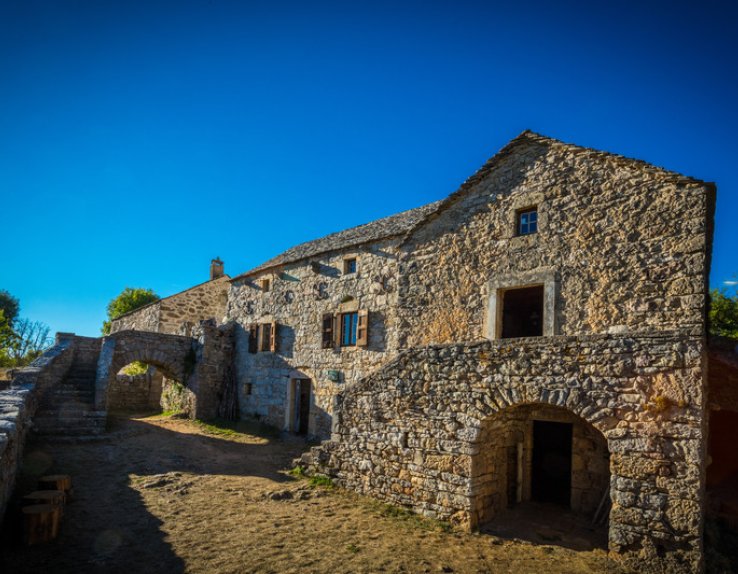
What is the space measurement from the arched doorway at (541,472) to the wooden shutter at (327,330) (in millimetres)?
8524

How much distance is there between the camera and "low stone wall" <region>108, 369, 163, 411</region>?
22312 mm

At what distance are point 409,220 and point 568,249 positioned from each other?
7.21 m

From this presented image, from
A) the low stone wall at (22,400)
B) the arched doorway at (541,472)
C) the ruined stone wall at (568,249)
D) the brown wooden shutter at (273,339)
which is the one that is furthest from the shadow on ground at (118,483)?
the ruined stone wall at (568,249)

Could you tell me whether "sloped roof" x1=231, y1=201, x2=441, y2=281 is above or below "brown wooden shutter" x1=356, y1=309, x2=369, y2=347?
above

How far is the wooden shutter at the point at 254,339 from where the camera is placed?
19578 millimetres

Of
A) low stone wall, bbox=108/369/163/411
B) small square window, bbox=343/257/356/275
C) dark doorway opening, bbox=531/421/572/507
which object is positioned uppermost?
small square window, bbox=343/257/356/275

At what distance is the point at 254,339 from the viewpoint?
19719 millimetres

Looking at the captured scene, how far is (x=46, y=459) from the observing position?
1066 centimetres

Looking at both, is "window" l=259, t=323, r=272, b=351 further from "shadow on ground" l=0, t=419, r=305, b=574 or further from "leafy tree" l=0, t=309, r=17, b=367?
"leafy tree" l=0, t=309, r=17, b=367

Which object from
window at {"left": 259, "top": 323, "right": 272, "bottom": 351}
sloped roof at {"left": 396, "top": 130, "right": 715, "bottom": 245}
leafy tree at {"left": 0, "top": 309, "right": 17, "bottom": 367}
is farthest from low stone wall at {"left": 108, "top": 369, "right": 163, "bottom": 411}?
sloped roof at {"left": 396, "top": 130, "right": 715, "bottom": 245}

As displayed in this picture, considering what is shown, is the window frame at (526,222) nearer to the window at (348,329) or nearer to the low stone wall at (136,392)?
the window at (348,329)

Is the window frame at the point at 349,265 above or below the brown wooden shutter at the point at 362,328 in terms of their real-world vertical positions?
above

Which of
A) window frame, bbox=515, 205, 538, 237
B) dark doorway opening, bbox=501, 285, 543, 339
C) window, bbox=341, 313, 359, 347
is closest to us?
window frame, bbox=515, 205, 538, 237

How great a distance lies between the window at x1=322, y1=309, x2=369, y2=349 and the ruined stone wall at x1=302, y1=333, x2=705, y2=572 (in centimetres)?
595
